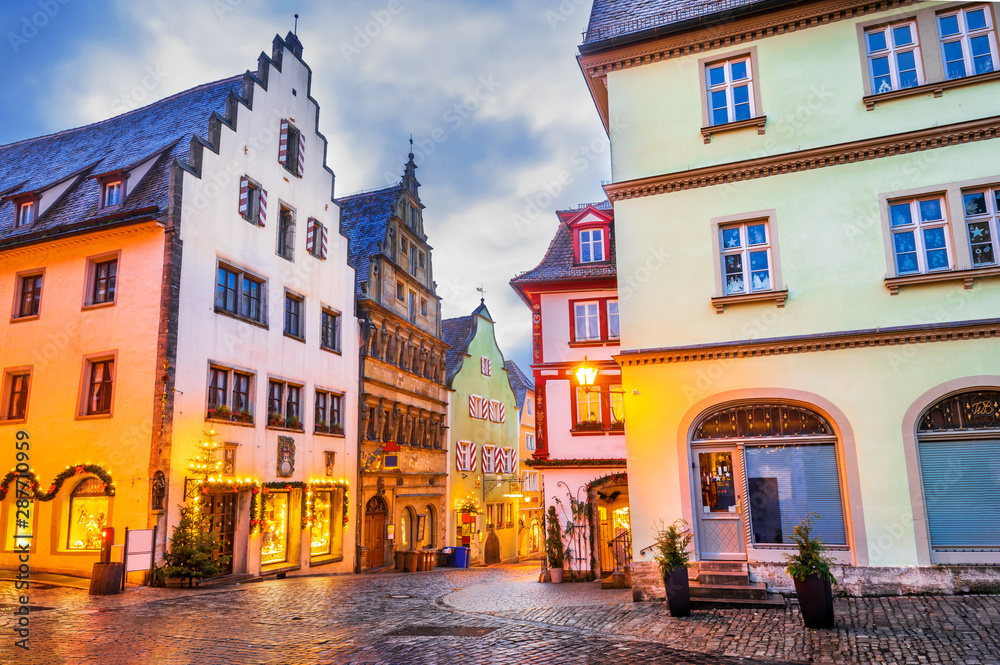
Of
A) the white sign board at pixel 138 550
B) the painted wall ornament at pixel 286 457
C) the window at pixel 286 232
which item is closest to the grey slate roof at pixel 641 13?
the window at pixel 286 232

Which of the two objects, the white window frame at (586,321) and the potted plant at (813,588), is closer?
the potted plant at (813,588)

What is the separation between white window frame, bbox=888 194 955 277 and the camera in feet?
42.0

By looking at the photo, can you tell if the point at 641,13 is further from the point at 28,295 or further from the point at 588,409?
the point at 28,295

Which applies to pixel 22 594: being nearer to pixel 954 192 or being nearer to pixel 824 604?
pixel 824 604

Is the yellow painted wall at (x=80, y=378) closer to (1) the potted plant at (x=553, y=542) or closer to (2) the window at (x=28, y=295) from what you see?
(2) the window at (x=28, y=295)

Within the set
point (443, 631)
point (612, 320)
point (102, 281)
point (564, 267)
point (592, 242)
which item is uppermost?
point (592, 242)

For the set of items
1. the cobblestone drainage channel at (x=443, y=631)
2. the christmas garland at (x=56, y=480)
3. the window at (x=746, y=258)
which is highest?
the window at (x=746, y=258)

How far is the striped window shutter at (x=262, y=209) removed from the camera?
23266mm

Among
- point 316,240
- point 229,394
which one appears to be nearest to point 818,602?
point 229,394

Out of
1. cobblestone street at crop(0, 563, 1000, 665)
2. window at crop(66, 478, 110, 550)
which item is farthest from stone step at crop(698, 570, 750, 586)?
window at crop(66, 478, 110, 550)

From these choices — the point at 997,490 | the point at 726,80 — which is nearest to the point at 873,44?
the point at 726,80

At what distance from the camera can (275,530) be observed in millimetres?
22922

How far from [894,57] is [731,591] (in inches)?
389

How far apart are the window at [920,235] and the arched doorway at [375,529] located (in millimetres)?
20651
